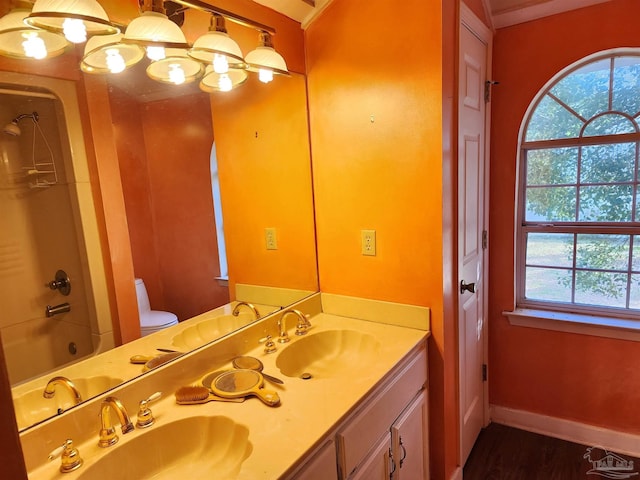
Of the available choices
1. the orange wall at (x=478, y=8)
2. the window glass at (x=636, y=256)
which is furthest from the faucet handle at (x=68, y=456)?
the window glass at (x=636, y=256)

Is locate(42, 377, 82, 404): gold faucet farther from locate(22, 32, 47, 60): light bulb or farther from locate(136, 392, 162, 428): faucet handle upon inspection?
locate(22, 32, 47, 60): light bulb

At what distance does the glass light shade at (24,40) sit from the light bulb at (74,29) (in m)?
0.05

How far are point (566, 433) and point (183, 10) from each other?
282cm

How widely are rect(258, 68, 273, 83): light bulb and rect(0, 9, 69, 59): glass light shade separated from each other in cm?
70

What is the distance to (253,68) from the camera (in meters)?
1.56

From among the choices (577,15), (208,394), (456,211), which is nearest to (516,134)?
(577,15)

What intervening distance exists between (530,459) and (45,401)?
2.31 m

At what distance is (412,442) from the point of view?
1610 millimetres

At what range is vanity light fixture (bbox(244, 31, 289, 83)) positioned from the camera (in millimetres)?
1536

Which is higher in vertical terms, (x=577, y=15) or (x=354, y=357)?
(x=577, y=15)

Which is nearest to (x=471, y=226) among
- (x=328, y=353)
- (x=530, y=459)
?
(x=328, y=353)

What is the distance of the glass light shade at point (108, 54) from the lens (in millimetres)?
1108

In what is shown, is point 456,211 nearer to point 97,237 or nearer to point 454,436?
point 454,436

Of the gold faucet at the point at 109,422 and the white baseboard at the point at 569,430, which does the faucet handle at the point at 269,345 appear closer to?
the gold faucet at the point at 109,422
